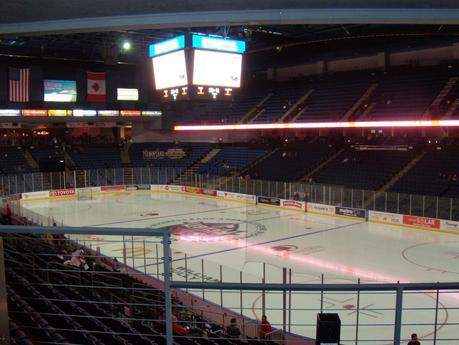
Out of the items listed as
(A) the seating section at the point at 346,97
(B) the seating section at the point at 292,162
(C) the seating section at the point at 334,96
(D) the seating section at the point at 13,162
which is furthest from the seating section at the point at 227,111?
(D) the seating section at the point at 13,162

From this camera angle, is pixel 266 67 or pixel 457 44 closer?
pixel 457 44

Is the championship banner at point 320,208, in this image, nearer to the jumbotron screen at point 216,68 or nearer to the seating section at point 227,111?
the seating section at point 227,111

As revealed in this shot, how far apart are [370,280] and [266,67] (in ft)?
92.4

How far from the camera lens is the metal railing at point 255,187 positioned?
65.4ft

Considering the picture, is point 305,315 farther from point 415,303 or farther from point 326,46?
point 326,46

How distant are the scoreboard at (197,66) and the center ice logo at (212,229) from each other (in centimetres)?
744

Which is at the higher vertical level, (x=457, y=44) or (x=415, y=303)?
(x=457, y=44)

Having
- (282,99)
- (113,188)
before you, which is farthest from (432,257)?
(113,188)

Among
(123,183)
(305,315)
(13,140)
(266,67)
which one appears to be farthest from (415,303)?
(13,140)

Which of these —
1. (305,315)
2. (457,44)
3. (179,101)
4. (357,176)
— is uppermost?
(457,44)

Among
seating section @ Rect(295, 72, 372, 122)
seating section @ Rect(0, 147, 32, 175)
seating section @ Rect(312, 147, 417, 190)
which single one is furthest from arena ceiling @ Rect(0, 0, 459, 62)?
seating section @ Rect(0, 147, 32, 175)

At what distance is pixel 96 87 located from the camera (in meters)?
35.2

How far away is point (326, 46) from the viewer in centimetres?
3209

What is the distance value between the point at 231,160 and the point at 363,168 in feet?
36.9
